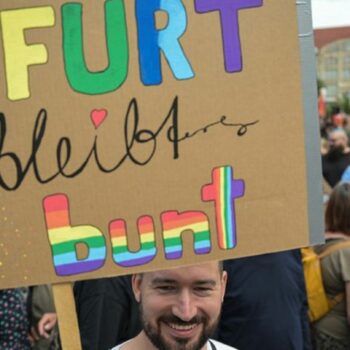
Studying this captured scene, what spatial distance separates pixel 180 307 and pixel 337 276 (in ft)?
4.64

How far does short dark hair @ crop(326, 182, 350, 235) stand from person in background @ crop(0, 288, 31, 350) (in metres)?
1.27

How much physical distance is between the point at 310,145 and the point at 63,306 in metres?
0.64

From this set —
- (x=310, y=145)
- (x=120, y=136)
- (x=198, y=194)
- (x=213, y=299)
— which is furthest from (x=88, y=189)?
(x=310, y=145)

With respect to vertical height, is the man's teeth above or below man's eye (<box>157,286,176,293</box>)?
below

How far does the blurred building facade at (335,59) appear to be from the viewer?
55.6 meters

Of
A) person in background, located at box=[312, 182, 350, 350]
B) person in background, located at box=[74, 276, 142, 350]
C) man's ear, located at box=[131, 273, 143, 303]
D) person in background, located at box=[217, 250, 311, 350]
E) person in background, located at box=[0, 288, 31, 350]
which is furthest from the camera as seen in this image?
person in background, located at box=[312, 182, 350, 350]

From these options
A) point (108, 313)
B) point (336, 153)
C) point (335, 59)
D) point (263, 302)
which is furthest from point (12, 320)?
point (335, 59)

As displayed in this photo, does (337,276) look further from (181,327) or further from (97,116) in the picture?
(97,116)

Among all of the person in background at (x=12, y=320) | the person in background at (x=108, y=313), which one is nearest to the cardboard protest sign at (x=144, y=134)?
the person in background at (x=108, y=313)

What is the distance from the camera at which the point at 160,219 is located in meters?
1.48

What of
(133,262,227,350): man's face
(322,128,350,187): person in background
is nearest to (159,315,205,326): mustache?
(133,262,227,350): man's face

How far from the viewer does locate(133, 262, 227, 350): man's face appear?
4.81ft

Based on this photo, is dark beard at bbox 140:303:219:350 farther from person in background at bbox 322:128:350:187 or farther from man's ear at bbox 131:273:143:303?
person in background at bbox 322:128:350:187

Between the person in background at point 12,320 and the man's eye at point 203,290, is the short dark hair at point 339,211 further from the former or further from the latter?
the man's eye at point 203,290
